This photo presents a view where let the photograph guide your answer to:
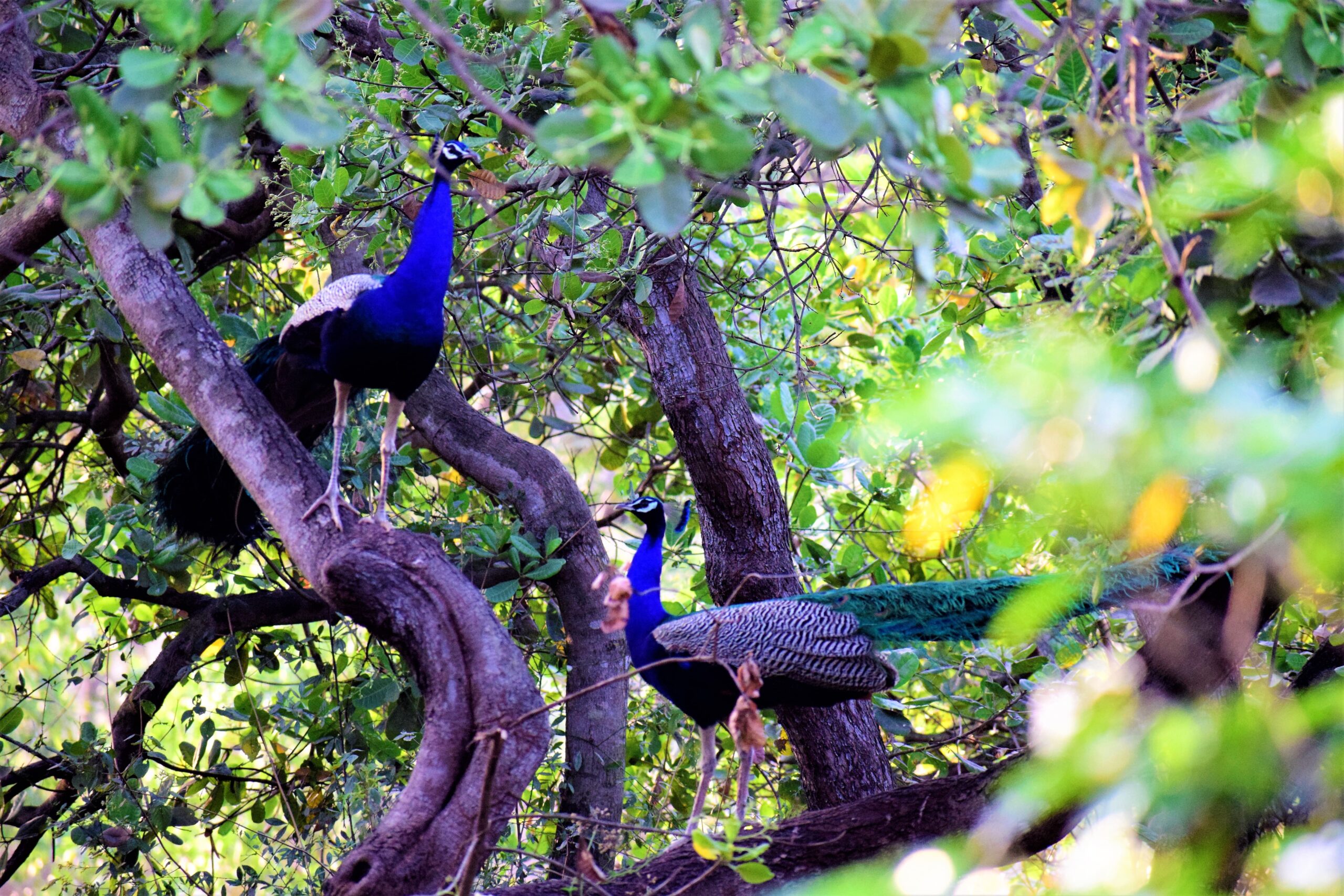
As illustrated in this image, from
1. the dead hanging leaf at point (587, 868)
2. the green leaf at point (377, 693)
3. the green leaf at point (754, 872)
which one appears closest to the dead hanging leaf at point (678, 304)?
the green leaf at point (377, 693)

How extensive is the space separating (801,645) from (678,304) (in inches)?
41.9

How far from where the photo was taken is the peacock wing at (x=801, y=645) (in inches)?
118

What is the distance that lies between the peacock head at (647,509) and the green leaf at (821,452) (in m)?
0.55

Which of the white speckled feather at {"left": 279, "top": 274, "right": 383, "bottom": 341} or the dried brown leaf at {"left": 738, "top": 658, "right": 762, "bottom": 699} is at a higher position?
the white speckled feather at {"left": 279, "top": 274, "right": 383, "bottom": 341}

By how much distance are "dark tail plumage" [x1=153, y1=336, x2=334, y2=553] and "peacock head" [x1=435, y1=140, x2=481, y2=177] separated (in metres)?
0.75

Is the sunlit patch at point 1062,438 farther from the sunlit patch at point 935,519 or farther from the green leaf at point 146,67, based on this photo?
the sunlit patch at point 935,519

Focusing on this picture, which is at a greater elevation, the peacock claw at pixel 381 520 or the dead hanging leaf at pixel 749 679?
the peacock claw at pixel 381 520

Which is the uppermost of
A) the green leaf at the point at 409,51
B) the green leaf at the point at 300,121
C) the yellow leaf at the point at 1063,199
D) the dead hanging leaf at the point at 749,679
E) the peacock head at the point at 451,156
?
the green leaf at the point at 409,51

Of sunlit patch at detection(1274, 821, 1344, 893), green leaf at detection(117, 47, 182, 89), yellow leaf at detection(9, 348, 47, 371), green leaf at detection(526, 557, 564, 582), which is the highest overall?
yellow leaf at detection(9, 348, 47, 371)

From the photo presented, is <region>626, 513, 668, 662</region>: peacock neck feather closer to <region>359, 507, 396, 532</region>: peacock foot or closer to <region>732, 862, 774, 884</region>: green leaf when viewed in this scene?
<region>359, 507, 396, 532</region>: peacock foot

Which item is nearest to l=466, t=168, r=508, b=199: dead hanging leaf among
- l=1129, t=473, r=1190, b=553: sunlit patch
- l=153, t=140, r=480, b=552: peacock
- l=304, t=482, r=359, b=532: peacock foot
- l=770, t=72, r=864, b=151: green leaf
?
l=153, t=140, r=480, b=552: peacock

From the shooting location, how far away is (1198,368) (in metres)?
1.06

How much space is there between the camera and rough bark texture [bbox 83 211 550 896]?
6.77 feet

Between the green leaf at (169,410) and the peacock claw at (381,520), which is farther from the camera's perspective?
the green leaf at (169,410)
